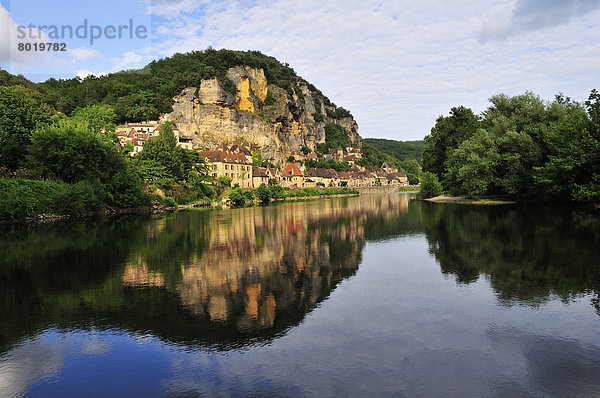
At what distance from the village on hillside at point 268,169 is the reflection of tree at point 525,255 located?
65.9 m

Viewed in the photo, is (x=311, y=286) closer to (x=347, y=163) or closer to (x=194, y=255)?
(x=194, y=255)

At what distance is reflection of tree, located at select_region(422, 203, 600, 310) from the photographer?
476 inches

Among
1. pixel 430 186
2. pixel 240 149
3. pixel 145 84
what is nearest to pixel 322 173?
pixel 240 149

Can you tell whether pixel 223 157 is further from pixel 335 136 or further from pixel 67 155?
pixel 335 136

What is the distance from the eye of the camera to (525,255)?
16531mm

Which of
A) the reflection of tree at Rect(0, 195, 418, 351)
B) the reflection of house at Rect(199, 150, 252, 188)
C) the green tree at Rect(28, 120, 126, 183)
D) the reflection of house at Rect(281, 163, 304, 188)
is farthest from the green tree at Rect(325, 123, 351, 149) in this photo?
the reflection of tree at Rect(0, 195, 418, 351)

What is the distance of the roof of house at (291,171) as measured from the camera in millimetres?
118000

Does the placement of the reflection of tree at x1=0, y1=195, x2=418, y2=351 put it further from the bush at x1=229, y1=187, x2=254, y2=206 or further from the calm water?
the bush at x1=229, y1=187, x2=254, y2=206

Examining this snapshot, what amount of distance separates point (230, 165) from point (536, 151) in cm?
6627

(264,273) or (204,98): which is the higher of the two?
(204,98)

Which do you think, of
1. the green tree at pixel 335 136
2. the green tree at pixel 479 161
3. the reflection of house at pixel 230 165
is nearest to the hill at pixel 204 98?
the reflection of house at pixel 230 165

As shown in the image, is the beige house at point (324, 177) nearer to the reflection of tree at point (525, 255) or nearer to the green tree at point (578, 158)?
the green tree at point (578, 158)

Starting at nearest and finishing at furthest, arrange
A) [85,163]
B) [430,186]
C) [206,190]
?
[85,163]
[430,186]
[206,190]

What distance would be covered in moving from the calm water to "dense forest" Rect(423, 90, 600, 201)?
18.6 meters
